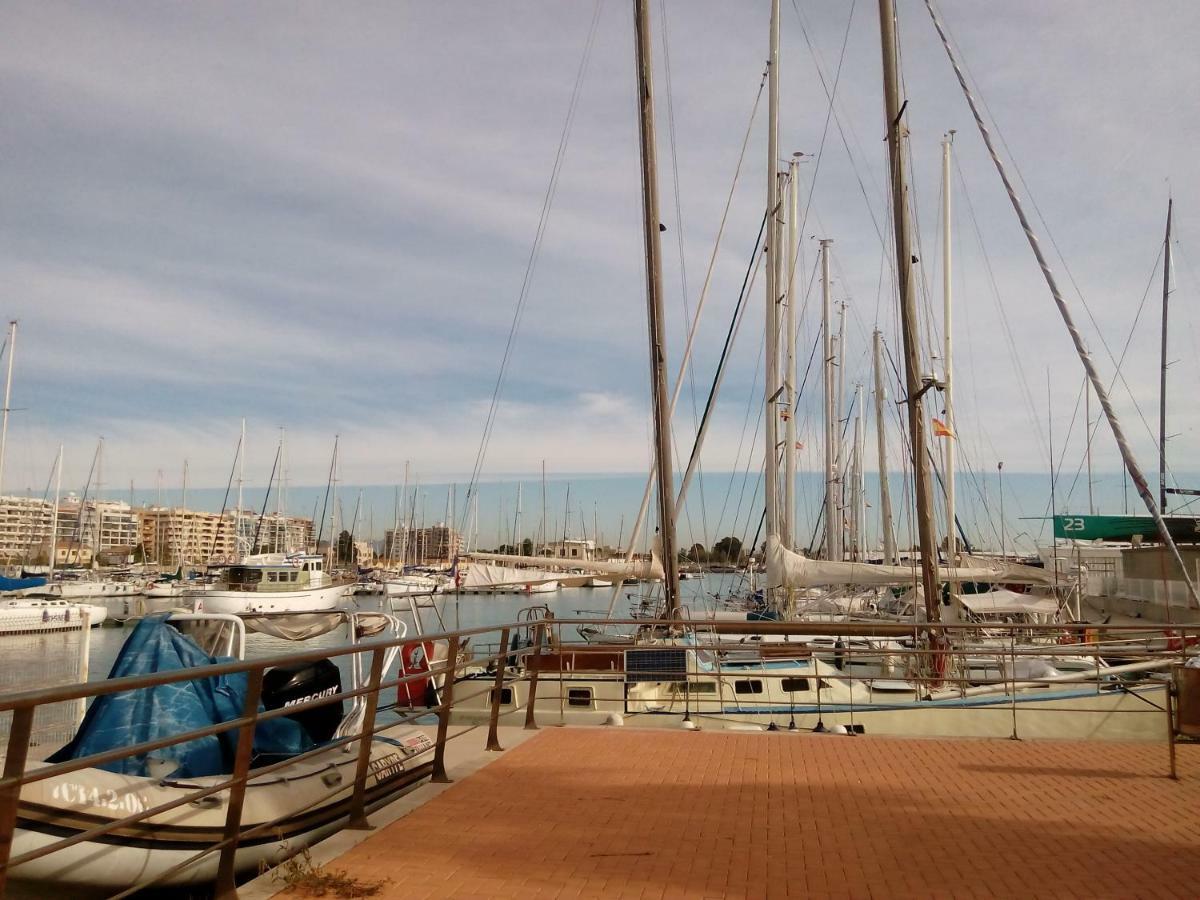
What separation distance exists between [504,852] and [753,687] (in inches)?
397

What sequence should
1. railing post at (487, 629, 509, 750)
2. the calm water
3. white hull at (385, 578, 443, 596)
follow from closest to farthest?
railing post at (487, 629, 509, 750) → white hull at (385, 578, 443, 596) → the calm water

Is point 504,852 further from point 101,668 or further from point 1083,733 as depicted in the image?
point 101,668

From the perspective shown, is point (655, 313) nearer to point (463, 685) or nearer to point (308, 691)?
point (463, 685)

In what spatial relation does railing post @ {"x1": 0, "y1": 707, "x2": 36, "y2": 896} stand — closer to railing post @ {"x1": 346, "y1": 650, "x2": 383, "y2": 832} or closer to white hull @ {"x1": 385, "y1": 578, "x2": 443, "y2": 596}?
railing post @ {"x1": 346, "y1": 650, "x2": 383, "y2": 832}

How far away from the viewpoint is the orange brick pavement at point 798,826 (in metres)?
5.22

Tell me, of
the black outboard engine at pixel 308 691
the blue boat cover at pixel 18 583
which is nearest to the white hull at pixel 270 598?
the blue boat cover at pixel 18 583

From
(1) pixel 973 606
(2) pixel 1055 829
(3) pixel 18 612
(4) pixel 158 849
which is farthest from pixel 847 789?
(3) pixel 18 612

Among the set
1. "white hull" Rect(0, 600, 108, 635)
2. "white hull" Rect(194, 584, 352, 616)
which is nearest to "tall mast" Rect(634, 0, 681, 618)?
"white hull" Rect(0, 600, 108, 635)

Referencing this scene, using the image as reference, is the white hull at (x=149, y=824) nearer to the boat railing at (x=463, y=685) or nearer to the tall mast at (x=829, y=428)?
the boat railing at (x=463, y=685)

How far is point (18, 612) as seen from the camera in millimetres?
39750

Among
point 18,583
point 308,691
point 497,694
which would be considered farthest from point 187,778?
point 18,583

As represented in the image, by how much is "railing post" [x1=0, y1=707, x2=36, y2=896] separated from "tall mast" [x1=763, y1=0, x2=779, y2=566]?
20459 mm

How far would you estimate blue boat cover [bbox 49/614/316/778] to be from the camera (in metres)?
6.33

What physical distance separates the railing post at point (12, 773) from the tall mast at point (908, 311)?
13.1m
